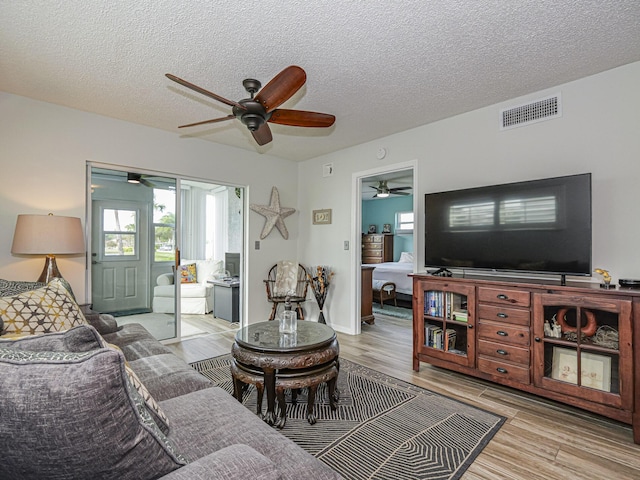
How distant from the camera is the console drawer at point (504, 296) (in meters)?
2.52

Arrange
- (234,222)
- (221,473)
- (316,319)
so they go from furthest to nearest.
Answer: (234,222)
(316,319)
(221,473)

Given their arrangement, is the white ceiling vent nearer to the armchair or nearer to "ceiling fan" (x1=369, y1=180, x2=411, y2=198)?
the armchair

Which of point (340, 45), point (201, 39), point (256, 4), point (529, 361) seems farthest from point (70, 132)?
point (529, 361)

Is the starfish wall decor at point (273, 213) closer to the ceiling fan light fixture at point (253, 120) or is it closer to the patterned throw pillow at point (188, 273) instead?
the patterned throw pillow at point (188, 273)

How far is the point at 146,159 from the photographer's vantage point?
3795 millimetres

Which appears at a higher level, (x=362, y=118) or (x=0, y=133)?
(x=362, y=118)

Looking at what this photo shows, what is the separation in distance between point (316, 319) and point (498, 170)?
10.5ft

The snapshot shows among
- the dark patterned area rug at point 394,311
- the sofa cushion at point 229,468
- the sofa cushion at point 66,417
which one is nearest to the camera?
the sofa cushion at point 66,417

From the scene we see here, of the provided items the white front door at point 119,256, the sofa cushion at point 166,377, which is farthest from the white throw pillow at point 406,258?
the sofa cushion at point 166,377

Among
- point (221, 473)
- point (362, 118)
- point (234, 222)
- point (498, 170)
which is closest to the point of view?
point (221, 473)

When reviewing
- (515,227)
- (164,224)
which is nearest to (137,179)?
(164,224)

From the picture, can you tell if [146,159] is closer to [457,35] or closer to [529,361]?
[457,35]

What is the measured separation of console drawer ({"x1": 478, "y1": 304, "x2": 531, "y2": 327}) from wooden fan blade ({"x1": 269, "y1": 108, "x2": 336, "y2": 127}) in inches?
78.2

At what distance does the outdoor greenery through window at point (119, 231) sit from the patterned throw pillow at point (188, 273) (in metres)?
1.85
